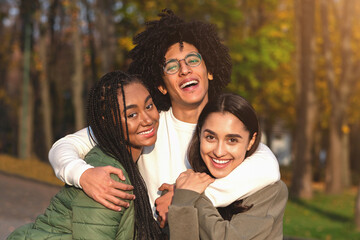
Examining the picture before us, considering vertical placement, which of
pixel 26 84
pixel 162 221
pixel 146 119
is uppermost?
pixel 26 84

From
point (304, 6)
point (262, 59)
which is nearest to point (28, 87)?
point (262, 59)

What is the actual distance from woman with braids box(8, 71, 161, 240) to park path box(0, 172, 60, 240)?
5155mm

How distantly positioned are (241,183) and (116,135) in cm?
82

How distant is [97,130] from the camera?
3492mm

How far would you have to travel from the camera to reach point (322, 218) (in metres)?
16.1

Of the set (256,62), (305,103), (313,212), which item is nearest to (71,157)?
(313,212)

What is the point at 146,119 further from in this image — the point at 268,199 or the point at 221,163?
the point at 268,199

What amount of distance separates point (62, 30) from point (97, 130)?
25312 mm

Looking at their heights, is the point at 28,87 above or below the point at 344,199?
above

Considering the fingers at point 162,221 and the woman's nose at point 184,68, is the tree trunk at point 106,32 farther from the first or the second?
the fingers at point 162,221

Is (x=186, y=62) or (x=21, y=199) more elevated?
(x=186, y=62)

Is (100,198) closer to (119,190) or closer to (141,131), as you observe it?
(119,190)

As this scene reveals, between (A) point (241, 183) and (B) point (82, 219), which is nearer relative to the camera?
(B) point (82, 219)

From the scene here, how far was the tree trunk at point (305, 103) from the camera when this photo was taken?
60.8 ft
